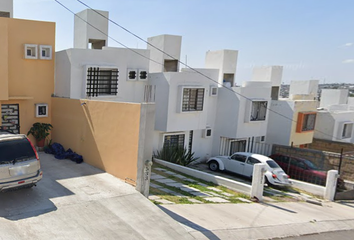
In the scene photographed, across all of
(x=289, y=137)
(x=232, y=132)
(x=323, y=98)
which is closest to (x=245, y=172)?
(x=232, y=132)

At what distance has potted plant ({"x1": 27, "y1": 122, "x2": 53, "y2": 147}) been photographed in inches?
479

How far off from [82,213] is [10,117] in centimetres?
706

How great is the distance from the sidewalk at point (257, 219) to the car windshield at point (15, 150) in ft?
12.2

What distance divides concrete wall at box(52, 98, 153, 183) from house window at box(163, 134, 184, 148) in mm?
5954

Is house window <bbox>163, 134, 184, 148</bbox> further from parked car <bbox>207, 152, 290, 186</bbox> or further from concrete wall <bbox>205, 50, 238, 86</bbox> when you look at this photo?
concrete wall <bbox>205, 50, 238, 86</bbox>

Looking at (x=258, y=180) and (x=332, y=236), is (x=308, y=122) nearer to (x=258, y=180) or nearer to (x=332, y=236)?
(x=258, y=180)

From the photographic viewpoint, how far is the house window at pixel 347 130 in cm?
2497

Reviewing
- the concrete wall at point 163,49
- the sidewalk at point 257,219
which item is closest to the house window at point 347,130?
the sidewalk at point 257,219

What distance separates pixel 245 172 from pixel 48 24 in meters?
11.1

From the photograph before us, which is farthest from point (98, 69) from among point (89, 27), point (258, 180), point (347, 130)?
point (347, 130)

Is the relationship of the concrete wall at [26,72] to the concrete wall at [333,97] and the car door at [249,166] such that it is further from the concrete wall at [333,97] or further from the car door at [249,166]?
the concrete wall at [333,97]

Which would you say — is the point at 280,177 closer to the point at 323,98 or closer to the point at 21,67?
the point at 21,67

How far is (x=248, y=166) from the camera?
14508mm

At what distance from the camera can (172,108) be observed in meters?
15.5
